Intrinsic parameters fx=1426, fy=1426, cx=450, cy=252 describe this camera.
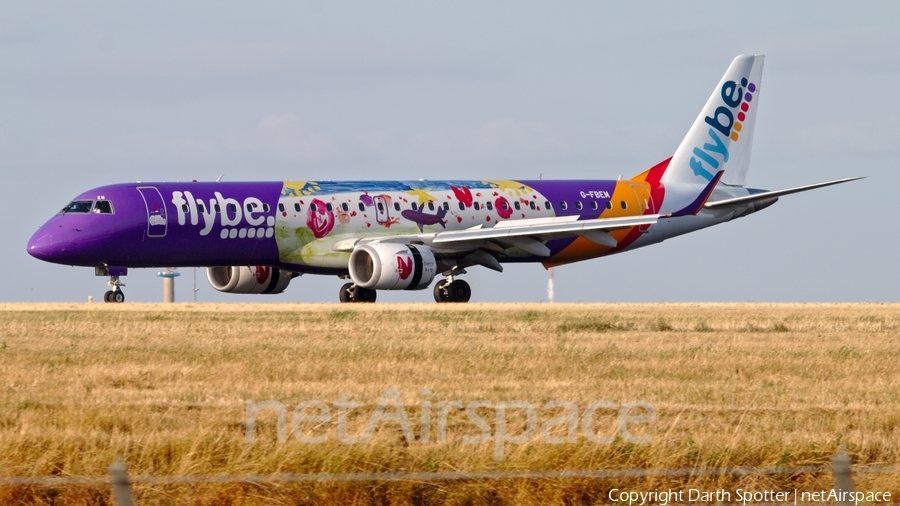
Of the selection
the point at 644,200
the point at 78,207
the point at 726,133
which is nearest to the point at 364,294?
the point at 78,207

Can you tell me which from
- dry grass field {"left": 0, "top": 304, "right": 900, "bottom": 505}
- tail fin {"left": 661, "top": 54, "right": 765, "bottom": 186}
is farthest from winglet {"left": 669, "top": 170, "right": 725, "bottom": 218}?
dry grass field {"left": 0, "top": 304, "right": 900, "bottom": 505}

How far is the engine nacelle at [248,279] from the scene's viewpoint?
138 ft

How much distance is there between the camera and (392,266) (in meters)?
37.5

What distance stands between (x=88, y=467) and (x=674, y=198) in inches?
1399

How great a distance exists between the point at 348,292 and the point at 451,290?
9.85 feet

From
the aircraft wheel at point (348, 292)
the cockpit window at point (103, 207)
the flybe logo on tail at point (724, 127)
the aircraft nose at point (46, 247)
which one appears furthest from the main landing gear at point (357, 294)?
the flybe logo on tail at point (724, 127)

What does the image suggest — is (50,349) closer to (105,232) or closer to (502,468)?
(502,468)

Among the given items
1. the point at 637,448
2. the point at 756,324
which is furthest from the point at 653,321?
the point at 637,448

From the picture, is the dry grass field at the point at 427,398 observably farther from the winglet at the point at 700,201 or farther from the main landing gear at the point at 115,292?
the winglet at the point at 700,201

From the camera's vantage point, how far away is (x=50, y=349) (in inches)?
828

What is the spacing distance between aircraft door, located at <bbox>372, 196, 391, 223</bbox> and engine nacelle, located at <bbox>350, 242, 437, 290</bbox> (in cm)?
163

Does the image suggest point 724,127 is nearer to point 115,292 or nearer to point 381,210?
point 381,210

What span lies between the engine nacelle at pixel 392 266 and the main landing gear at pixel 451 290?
7.88ft

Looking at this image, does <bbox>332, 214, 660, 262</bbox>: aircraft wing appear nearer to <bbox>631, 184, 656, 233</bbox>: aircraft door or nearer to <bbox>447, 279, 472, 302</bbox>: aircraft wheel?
<bbox>447, 279, 472, 302</bbox>: aircraft wheel
